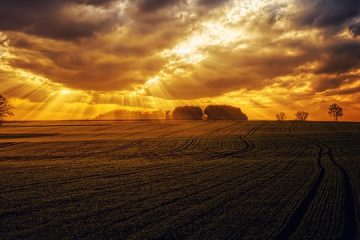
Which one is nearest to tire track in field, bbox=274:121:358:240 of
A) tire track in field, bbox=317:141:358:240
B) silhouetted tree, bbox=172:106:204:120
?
tire track in field, bbox=317:141:358:240

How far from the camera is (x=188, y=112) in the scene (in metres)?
190

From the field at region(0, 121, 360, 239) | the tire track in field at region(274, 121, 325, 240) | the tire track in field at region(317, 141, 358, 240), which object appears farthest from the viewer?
the field at region(0, 121, 360, 239)

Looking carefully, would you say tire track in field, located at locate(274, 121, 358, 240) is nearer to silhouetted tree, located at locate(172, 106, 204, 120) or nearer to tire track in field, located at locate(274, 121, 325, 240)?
tire track in field, located at locate(274, 121, 325, 240)

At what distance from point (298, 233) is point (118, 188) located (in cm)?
1046

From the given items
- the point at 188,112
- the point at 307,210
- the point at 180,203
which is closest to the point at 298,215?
the point at 307,210

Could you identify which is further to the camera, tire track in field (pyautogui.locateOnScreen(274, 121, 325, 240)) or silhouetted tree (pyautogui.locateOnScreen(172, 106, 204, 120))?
silhouetted tree (pyautogui.locateOnScreen(172, 106, 204, 120))

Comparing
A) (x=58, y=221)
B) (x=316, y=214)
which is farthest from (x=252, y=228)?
(x=58, y=221)

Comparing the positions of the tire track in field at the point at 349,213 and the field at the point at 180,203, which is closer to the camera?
the tire track in field at the point at 349,213

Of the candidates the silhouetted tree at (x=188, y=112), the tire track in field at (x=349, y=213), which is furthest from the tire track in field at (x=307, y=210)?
the silhouetted tree at (x=188, y=112)

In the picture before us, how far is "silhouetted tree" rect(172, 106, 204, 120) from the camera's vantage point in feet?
616

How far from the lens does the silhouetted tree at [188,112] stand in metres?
188

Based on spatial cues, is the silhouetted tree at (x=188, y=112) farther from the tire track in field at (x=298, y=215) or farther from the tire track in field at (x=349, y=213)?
the tire track in field at (x=298, y=215)

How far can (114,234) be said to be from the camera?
11086 mm

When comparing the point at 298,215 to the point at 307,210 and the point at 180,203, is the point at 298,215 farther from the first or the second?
the point at 180,203
